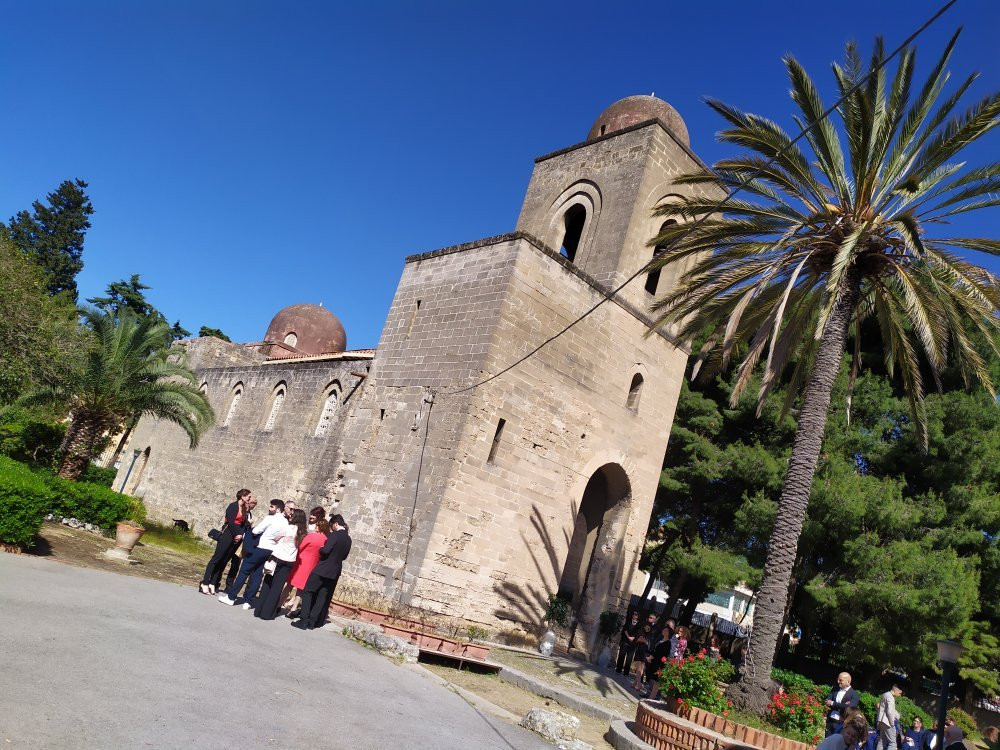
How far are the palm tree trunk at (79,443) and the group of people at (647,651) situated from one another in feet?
41.4

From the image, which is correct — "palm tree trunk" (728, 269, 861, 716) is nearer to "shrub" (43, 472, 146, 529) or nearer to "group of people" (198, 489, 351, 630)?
"group of people" (198, 489, 351, 630)

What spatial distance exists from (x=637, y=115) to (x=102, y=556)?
16.0 meters

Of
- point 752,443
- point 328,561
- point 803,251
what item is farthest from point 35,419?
point 803,251

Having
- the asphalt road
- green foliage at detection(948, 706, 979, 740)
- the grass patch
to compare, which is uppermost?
green foliage at detection(948, 706, 979, 740)

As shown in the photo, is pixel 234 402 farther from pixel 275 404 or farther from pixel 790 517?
pixel 790 517

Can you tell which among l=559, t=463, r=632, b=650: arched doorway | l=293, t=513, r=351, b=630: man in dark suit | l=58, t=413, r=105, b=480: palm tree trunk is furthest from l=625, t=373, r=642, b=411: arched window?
l=58, t=413, r=105, b=480: palm tree trunk

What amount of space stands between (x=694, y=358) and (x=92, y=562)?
16841mm

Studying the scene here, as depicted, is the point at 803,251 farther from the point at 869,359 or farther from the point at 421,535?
the point at 869,359

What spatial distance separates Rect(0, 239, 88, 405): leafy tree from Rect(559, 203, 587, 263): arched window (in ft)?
40.9

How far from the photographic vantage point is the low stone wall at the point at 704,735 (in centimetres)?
744

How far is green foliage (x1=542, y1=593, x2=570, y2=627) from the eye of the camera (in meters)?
13.8

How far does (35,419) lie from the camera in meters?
26.0

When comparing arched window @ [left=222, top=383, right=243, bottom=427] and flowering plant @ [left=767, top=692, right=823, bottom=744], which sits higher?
arched window @ [left=222, top=383, right=243, bottom=427]

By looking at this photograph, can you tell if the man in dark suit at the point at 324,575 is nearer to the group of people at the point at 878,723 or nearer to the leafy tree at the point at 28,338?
the group of people at the point at 878,723
